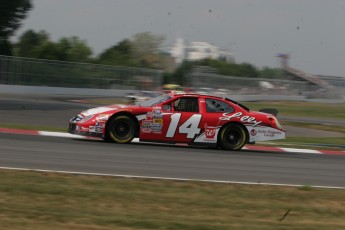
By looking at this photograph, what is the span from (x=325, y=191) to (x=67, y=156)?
4724 mm

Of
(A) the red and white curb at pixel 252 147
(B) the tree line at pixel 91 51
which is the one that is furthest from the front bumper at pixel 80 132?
(B) the tree line at pixel 91 51

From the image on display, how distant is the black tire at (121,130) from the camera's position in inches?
564

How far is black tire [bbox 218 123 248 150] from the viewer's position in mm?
15242

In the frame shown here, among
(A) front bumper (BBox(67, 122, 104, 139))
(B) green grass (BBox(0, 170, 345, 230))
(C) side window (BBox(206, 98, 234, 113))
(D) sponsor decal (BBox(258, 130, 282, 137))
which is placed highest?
(C) side window (BBox(206, 98, 234, 113))

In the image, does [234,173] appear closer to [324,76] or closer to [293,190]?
[293,190]

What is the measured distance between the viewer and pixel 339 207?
28.2 ft

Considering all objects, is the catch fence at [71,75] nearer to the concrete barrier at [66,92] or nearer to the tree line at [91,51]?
the concrete barrier at [66,92]

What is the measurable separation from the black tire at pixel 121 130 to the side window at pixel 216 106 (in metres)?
2.00

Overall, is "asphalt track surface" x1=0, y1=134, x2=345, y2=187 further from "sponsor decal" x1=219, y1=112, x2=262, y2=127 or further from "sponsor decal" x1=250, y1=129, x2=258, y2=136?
"sponsor decal" x1=219, y1=112, x2=262, y2=127

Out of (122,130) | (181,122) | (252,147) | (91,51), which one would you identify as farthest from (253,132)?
(91,51)

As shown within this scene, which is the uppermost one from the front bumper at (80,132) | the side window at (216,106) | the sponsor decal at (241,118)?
the side window at (216,106)

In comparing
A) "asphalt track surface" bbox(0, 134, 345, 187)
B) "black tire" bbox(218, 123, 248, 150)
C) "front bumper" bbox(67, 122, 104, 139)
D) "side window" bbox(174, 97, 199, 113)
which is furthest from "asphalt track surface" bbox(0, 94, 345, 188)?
"side window" bbox(174, 97, 199, 113)

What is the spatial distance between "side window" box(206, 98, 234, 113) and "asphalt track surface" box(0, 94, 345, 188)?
101 cm

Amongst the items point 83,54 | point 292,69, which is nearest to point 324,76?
point 292,69
